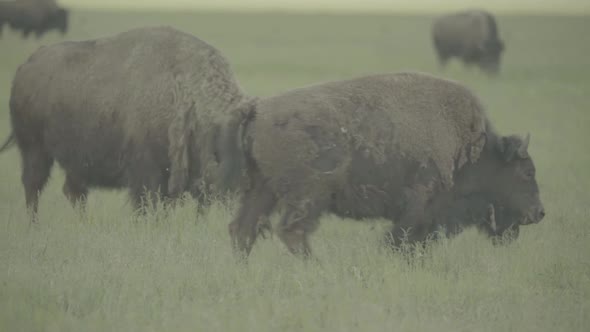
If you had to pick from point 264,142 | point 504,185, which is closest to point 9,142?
point 264,142

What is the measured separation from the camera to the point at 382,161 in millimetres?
6211

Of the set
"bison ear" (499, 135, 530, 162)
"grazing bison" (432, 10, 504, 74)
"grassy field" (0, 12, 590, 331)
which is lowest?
"grazing bison" (432, 10, 504, 74)

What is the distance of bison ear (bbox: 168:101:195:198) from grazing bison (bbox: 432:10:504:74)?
26.9 metres

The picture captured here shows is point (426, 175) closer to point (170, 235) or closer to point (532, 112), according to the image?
point (170, 235)

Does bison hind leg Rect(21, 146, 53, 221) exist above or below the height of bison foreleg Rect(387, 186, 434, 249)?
below

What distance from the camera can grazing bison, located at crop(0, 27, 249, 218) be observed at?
720 centimetres

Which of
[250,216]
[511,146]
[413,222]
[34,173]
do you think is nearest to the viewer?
[250,216]

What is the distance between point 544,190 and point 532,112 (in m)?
9.11

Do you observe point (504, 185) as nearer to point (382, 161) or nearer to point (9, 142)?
point (382, 161)

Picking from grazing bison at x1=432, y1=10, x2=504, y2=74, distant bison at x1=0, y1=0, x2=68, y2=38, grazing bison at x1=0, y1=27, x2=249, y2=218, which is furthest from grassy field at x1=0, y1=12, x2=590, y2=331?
distant bison at x1=0, y1=0, x2=68, y2=38

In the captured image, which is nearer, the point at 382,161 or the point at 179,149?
the point at 382,161

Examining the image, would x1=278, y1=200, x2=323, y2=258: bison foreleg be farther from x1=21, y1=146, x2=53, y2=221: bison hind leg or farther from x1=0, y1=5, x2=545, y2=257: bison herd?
x1=21, y1=146, x2=53, y2=221: bison hind leg

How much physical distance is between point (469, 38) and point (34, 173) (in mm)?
29854

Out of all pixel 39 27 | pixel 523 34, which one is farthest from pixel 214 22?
pixel 39 27
